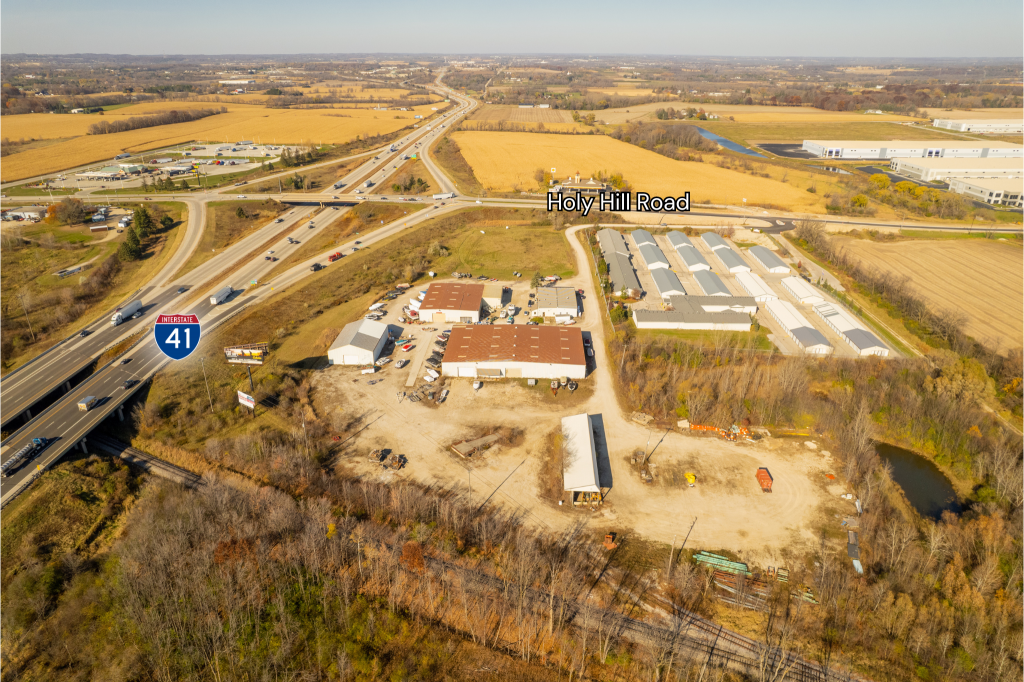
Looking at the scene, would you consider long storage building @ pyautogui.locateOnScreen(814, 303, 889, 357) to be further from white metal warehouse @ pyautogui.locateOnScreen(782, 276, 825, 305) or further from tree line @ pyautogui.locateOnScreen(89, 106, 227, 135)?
tree line @ pyautogui.locateOnScreen(89, 106, 227, 135)

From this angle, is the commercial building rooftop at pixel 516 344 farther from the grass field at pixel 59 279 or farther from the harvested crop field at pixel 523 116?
the harvested crop field at pixel 523 116

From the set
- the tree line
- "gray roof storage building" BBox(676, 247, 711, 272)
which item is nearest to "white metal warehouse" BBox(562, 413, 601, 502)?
"gray roof storage building" BBox(676, 247, 711, 272)

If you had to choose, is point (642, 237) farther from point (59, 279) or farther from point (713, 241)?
point (59, 279)

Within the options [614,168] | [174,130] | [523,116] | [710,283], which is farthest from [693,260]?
[174,130]

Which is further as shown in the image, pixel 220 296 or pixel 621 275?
pixel 621 275

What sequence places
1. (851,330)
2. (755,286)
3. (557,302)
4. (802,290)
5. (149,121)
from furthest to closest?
(149,121)
(755,286)
(802,290)
(557,302)
(851,330)

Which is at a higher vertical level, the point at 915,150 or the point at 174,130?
the point at 174,130

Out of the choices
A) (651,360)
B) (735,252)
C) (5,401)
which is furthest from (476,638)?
(735,252)
